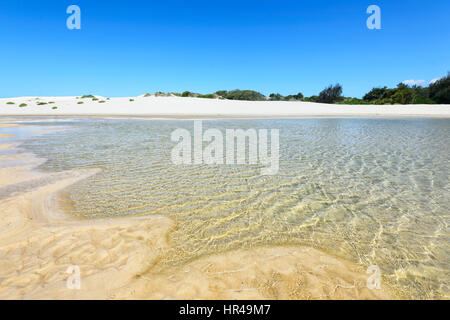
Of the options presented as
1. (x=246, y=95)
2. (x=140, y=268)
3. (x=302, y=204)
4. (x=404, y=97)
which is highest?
(x=246, y=95)

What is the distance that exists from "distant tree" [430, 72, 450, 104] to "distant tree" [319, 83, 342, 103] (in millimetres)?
17661

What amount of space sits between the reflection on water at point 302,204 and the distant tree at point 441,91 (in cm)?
5034

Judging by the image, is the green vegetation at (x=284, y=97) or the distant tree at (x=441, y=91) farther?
the green vegetation at (x=284, y=97)

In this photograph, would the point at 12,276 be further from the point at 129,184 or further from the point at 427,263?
the point at 427,263

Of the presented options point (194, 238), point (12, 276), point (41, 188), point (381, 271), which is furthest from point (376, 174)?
point (41, 188)

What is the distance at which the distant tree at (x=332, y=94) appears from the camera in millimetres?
50125

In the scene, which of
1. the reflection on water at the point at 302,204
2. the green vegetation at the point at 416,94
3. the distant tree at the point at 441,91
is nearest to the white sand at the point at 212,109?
the distant tree at the point at 441,91

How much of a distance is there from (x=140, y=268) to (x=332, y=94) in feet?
190

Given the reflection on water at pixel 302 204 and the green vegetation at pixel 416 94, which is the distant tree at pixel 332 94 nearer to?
the green vegetation at pixel 416 94

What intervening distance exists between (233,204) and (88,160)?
209 inches

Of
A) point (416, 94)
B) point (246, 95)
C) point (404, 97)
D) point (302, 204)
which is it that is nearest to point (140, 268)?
point (302, 204)

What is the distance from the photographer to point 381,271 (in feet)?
7.70

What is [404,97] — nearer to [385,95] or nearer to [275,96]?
[385,95]

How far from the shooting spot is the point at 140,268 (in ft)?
7.68
